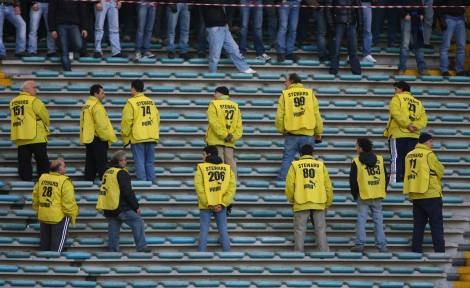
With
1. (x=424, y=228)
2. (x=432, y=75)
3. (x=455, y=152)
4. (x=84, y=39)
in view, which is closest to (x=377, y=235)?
(x=424, y=228)

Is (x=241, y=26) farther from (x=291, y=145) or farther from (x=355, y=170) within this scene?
(x=355, y=170)

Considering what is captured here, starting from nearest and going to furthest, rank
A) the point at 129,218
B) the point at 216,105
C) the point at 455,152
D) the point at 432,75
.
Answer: the point at 129,218 < the point at 216,105 < the point at 455,152 < the point at 432,75

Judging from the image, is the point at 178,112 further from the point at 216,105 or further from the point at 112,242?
Result: the point at 112,242

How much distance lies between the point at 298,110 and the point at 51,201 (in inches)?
164

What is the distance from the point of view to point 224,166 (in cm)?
2152

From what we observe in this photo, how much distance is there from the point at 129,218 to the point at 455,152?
6184 millimetres

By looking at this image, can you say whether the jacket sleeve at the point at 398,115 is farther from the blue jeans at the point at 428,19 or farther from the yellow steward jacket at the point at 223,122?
the blue jeans at the point at 428,19

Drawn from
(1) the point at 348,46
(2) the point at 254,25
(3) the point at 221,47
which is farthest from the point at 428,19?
(3) the point at 221,47

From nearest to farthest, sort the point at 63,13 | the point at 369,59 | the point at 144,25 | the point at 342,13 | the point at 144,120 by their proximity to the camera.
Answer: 1. the point at 144,120
2. the point at 63,13
3. the point at 342,13
4. the point at 144,25
5. the point at 369,59

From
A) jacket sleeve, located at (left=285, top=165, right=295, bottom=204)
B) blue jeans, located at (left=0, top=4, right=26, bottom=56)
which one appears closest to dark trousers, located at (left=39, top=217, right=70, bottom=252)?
jacket sleeve, located at (left=285, top=165, right=295, bottom=204)

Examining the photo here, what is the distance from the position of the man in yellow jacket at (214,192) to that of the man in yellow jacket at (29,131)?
287 cm

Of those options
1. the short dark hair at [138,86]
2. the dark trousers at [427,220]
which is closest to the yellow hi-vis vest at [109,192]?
the short dark hair at [138,86]

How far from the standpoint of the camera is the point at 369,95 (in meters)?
25.1

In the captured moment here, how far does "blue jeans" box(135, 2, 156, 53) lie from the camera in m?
25.5
